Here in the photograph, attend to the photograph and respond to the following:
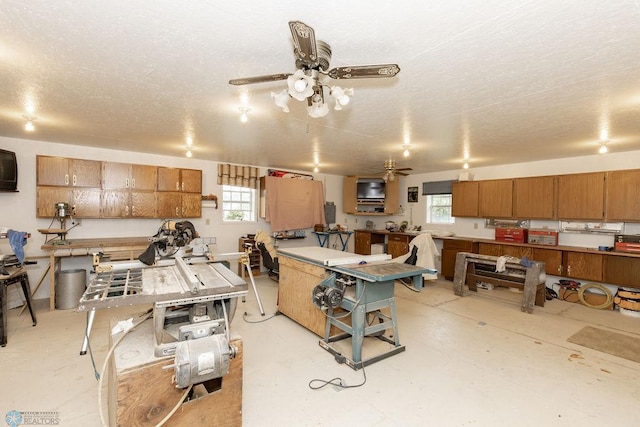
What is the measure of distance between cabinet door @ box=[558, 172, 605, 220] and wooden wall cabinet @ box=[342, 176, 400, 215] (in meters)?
3.30

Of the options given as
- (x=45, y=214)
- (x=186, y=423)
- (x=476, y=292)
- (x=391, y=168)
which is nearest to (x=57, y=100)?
(x=45, y=214)

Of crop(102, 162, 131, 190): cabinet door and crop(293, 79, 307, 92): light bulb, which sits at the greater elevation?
crop(293, 79, 307, 92): light bulb

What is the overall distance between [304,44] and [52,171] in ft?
15.9

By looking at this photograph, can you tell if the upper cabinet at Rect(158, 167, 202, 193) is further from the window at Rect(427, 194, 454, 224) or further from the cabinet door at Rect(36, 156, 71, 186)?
the window at Rect(427, 194, 454, 224)

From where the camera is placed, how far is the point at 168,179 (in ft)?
17.0

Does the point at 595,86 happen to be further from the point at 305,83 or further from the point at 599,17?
the point at 305,83

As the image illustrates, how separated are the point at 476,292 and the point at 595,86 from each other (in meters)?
3.94

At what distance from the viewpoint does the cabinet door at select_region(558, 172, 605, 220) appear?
4.59 metres

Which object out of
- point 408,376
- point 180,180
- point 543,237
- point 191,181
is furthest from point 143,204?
point 543,237

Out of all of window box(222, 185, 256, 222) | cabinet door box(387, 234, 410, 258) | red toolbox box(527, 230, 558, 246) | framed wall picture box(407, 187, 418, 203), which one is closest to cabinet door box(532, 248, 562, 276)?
red toolbox box(527, 230, 558, 246)

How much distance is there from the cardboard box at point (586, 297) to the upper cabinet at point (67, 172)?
7823 millimetres

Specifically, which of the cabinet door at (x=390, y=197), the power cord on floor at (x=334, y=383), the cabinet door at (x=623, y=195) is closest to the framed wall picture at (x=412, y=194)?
the cabinet door at (x=390, y=197)

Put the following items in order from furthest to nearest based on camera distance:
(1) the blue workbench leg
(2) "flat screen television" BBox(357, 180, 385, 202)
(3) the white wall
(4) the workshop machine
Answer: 1. (2) "flat screen television" BBox(357, 180, 385, 202)
2. (3) the white wall
3. (1) the blue workbench leg
4. (4) the workshop machine

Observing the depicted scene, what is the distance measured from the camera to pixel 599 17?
152cm
